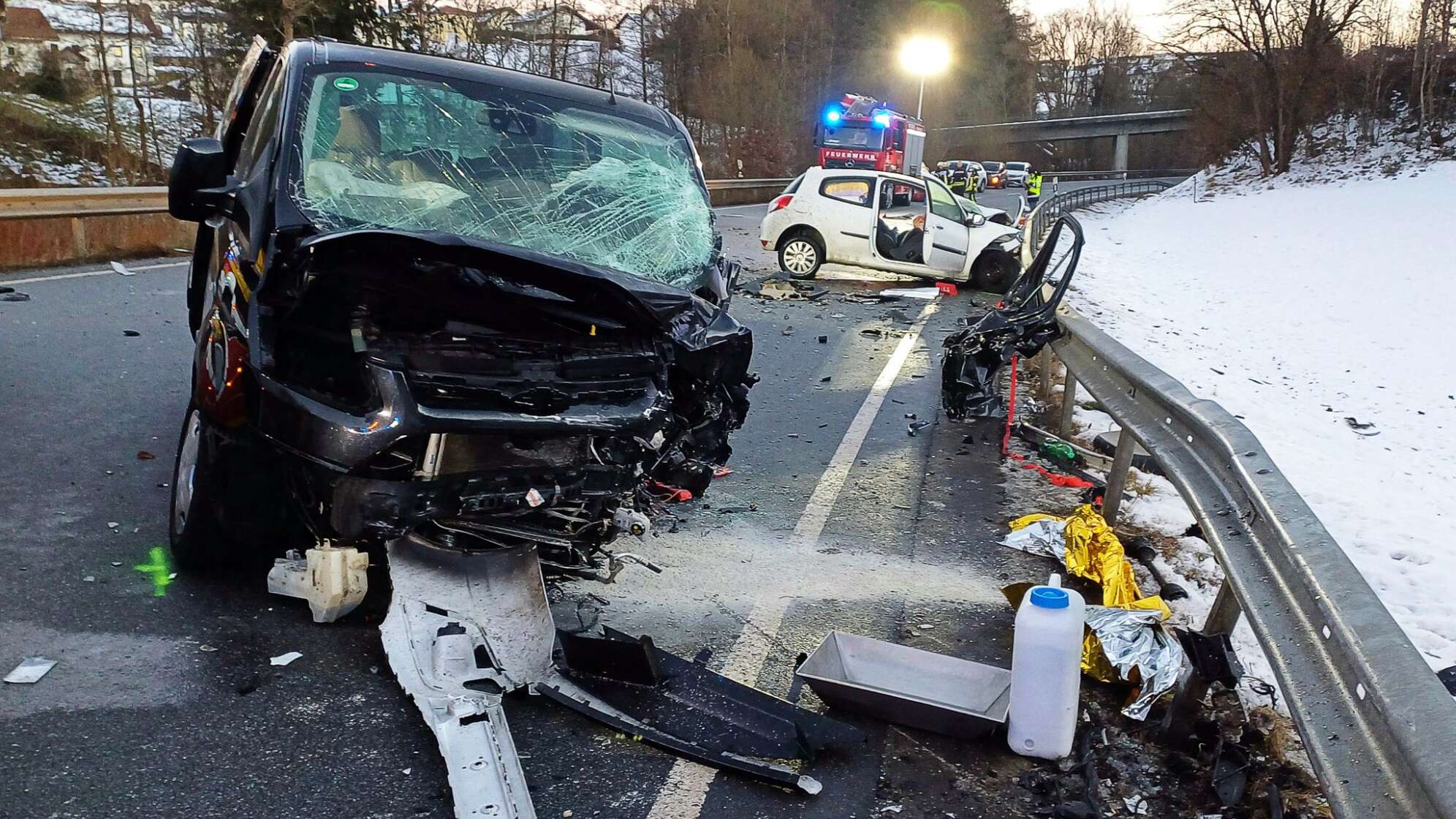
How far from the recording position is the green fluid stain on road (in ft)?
13.7

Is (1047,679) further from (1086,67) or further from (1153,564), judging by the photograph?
(1086,67)

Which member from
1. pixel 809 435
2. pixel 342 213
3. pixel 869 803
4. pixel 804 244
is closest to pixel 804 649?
pixel 869 803

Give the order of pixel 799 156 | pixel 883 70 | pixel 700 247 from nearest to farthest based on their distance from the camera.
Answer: pixel 700 247 < pixel 799 156 < pixel 883 70

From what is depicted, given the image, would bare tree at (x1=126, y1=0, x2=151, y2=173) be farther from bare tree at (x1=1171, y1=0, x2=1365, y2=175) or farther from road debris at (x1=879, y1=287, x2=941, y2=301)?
bare tree at (x1=1171, y1=0, x2=1365, y2=175)

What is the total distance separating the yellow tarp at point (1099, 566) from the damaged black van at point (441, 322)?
1.51 metres

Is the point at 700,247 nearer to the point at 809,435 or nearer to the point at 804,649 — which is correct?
the point at 804,649

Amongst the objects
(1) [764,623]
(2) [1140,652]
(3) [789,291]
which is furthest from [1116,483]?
(3) [789,291]

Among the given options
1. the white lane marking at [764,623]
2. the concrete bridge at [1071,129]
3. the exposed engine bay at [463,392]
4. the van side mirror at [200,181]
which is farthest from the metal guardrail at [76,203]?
the concrete bridge at [1071,129]

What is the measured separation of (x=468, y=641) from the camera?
3.48 metres

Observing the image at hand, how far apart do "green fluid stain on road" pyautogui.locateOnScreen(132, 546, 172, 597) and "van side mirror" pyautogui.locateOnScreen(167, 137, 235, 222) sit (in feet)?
4.37

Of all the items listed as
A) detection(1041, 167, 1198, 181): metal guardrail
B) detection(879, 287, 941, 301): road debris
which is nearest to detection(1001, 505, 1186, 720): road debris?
detection(879, 287, 941, 301): road debris

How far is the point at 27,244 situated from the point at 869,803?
1247cm

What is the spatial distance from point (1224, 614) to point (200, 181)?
3.86 metres

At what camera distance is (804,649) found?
13.3 ft
